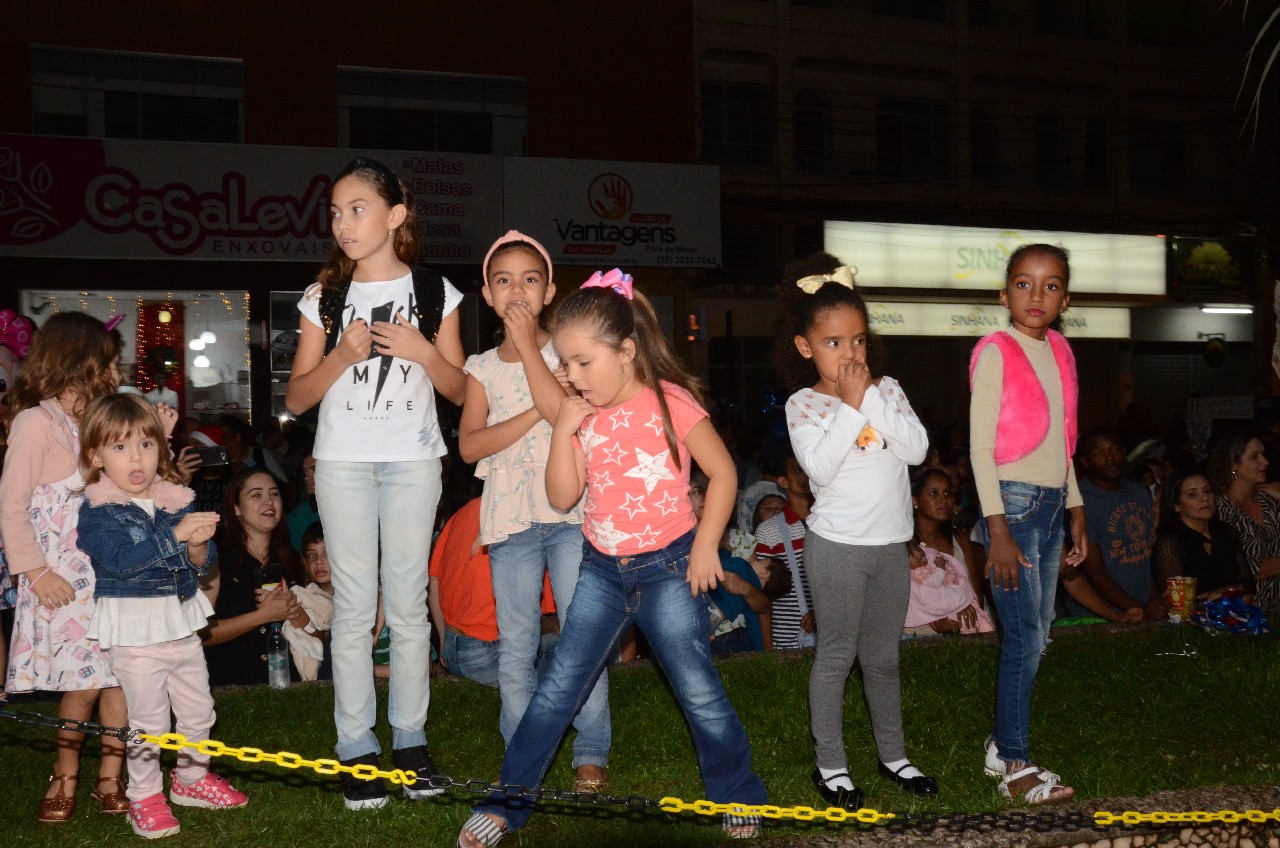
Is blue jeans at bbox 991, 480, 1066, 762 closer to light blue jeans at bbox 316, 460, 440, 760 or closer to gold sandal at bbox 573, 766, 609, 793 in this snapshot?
gold sandal at bbox 573, 766, 609, 793

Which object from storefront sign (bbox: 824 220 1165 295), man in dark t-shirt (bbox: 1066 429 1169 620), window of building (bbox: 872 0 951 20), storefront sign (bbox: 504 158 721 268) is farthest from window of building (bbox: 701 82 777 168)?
man in dark t-shirt (bbox: 1066 429 1169 620)

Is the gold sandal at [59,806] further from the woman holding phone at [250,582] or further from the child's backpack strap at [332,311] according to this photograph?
the child's backpack strap at [332,311]

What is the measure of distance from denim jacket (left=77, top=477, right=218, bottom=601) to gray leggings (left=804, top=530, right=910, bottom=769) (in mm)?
2035

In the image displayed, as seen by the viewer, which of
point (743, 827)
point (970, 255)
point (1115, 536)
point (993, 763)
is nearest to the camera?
point (743, 827)

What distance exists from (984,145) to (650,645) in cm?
2373

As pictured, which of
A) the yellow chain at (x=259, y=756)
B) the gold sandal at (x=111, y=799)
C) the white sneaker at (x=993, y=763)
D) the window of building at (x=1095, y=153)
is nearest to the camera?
the yellow chain at (x=259, y=756)

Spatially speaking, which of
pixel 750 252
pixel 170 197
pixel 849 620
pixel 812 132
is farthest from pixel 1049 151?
pixel 849 620

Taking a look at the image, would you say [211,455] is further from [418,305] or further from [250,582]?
[418,305]

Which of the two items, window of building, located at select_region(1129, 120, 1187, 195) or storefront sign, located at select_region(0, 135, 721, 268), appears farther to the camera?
window of building, located at select_region(1129, 120, 1187, 195)

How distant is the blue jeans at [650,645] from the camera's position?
3.55m

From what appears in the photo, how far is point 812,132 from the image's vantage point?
23.5 m

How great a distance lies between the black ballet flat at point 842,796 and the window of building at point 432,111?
1588cm

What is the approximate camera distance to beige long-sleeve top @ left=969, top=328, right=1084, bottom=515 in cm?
405

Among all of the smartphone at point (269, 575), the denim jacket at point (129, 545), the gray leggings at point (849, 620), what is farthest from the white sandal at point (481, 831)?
the smartphone at point (269, 575)
